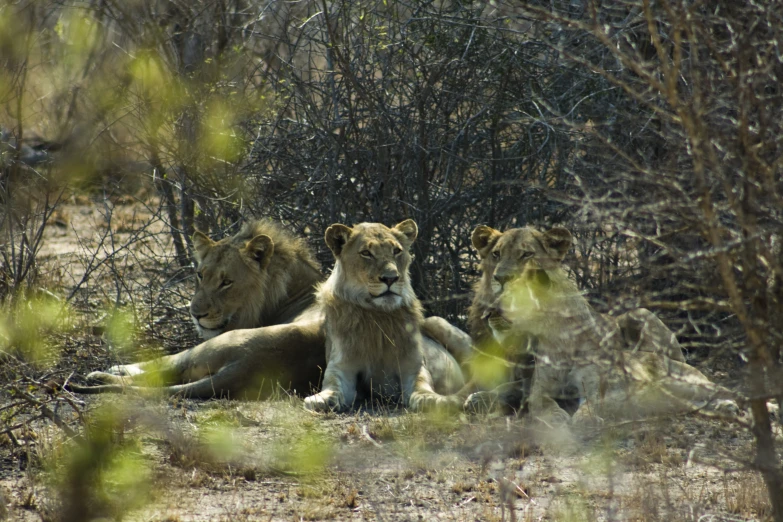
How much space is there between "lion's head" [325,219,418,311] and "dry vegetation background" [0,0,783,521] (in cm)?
79

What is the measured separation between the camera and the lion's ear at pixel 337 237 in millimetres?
7016

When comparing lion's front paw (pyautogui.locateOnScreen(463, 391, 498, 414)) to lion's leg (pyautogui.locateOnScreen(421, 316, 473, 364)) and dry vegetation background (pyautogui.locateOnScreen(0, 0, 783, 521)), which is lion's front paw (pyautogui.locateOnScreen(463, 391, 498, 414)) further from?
lion's leg (pyautogui.locateOnScreen(421, 316, 473, 364))

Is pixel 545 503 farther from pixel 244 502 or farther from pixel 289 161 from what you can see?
pixel 289 161

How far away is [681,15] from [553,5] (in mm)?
4495

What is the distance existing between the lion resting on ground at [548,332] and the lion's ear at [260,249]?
1.72 meters

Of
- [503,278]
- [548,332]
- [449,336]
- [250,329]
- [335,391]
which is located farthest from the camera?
[449,336]

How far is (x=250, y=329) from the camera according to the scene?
729 centimetres

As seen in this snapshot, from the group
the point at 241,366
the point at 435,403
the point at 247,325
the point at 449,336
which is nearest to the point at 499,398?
the point at 435,403

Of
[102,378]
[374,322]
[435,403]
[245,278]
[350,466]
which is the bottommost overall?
[350,466]

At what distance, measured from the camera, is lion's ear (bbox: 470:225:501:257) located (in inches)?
266

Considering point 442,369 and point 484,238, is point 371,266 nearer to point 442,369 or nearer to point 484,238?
point 484,238

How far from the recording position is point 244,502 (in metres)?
4.94

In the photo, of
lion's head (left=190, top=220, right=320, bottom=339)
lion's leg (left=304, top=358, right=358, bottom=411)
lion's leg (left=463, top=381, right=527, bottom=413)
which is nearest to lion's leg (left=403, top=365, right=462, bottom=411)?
lion's leg (left=463, top=381, right=527, bottom=413)

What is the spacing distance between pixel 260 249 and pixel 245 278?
0.24 m
